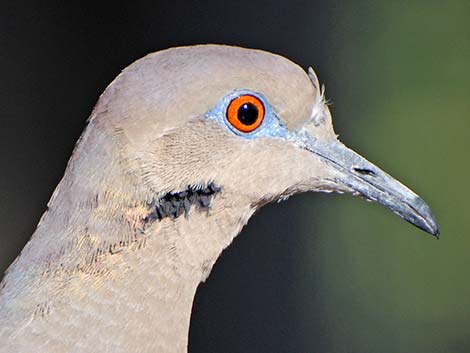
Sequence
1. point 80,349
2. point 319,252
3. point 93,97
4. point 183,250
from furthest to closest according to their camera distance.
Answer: point 319,252, point 93,97, point 183,250, point 80,349

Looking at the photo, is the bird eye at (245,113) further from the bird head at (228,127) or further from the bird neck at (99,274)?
the bird neck at (99,274)

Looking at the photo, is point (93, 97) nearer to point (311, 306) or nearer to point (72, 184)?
point (311, 306)

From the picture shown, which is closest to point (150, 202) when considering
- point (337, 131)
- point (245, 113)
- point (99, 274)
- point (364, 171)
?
point (99, 274)

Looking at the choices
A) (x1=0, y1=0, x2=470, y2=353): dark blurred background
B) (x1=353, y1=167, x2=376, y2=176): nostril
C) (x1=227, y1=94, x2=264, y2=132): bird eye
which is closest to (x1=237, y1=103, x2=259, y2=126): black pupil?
(x1=227, y1=94, x2=264, y2=132): bird eye

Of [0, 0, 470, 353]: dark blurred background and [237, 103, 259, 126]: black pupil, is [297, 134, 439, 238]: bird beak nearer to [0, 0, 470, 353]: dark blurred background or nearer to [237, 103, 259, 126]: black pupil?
[237, 103, 259, 126]: black pupil

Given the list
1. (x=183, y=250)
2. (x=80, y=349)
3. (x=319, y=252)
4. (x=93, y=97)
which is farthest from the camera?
(x=319, y=252)

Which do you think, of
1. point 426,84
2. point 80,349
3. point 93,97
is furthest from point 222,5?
point 80,349

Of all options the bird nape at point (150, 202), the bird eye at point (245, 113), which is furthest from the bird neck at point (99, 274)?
the bird eye at point (245, 113)

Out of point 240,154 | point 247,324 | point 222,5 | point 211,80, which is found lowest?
point 247,324
